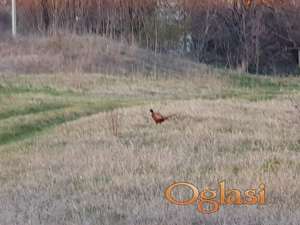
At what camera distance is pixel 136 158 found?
7809 millimetres

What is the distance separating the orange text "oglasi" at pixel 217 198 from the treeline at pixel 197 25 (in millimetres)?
20798

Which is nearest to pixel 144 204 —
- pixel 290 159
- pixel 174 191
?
pixel 174 191

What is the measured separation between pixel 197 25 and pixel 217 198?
25.3 m

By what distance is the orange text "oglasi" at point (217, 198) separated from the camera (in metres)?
5.63

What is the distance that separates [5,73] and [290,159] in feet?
43.5

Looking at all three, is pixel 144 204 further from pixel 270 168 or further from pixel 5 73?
pixel 5 73

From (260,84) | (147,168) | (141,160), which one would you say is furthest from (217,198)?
(260,84)

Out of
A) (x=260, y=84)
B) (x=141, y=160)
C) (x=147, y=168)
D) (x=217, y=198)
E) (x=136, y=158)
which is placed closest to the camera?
(x=217, y=198)

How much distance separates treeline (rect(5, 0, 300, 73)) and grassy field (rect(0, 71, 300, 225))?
13483 millimetres

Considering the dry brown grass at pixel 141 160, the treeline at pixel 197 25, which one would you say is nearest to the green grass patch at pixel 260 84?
the treeline at pixel 197 25

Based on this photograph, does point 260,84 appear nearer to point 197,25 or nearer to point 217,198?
point 197,25

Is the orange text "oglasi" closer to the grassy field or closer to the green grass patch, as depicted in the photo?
the grassy field

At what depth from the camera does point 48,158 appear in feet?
27.5

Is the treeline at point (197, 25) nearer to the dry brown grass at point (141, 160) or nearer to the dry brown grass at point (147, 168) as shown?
the dry brown grass at point (141, 160)
